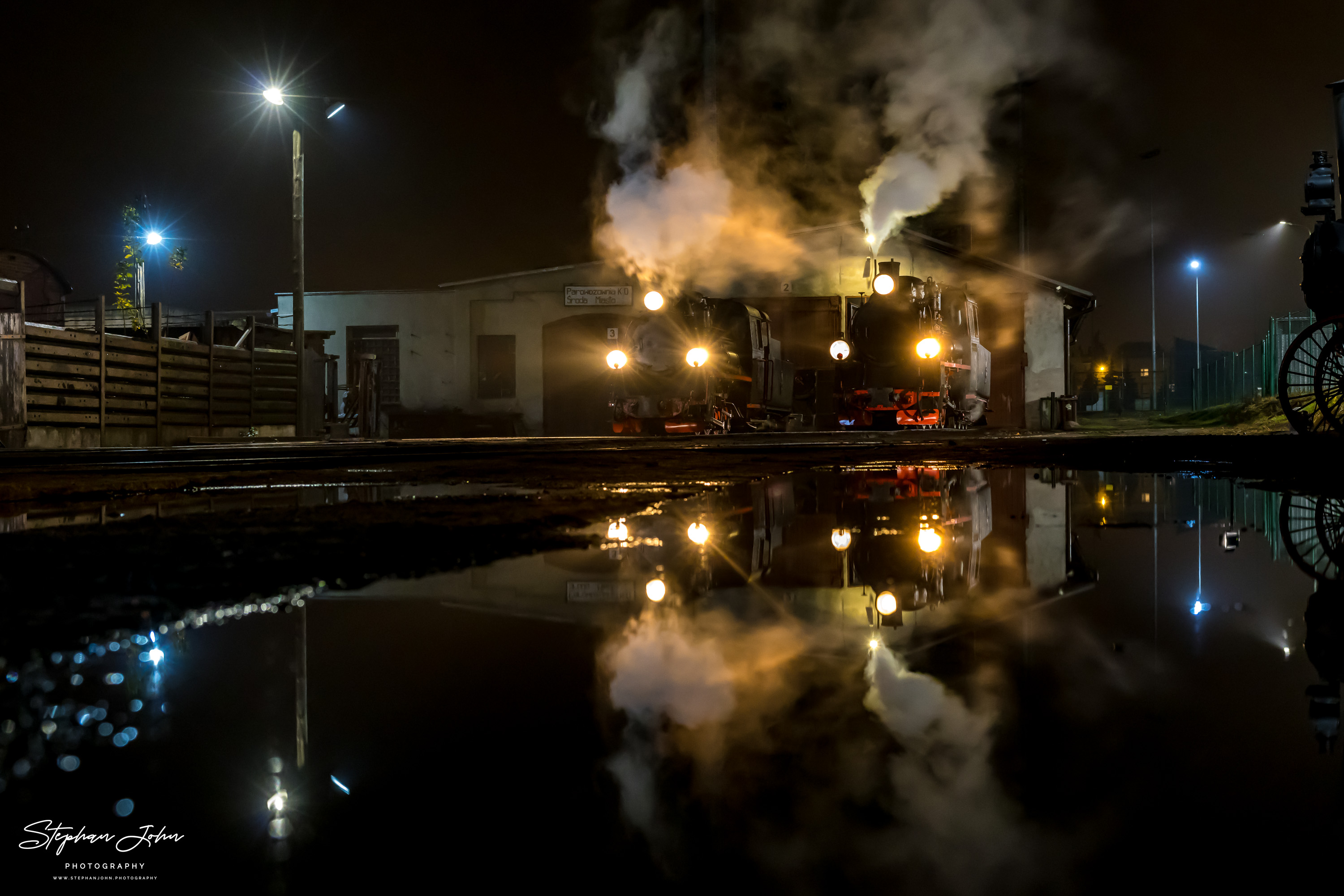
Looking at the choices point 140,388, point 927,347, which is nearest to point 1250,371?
point 927,347

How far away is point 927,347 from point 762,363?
3.54 metres

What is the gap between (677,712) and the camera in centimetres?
144

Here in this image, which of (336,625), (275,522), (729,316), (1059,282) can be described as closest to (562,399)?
(729,316)

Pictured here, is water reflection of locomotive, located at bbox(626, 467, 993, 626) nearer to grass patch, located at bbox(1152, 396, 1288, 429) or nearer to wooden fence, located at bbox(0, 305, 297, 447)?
grass patch, located at bbox(1152, 396, 1288, 429)

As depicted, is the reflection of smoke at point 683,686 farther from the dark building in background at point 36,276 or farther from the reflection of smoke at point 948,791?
the dark building in background at point 36,276

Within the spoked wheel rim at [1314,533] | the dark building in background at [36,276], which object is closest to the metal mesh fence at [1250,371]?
the spoked wheel rim at [1314,533]

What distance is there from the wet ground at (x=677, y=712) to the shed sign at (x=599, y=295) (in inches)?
1037

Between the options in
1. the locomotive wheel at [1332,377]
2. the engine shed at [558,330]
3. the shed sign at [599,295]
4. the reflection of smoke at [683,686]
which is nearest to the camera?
the reflection of smoke at [683,686]

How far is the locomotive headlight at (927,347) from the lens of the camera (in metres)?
18.9

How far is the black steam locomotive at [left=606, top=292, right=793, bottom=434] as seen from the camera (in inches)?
769

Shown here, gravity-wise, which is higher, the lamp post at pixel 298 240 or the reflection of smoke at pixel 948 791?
the lamp post at pixel 298 240

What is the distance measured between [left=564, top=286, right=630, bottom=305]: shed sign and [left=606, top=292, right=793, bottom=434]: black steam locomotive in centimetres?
875

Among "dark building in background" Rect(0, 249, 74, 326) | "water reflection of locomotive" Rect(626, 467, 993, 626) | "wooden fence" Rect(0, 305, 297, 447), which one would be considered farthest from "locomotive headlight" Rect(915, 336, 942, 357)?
"dark building in background" Rect(0, 249, 74, 326)

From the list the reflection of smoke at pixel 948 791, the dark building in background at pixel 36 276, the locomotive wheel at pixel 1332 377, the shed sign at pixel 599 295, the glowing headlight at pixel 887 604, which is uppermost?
the dark building in background at pixel 36 276
